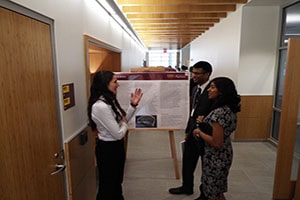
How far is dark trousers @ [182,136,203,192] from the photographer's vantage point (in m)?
2.49

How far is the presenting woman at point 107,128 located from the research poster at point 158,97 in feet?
2.18

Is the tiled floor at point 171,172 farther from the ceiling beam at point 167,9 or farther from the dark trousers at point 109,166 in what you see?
the ceiling beam at point 167,9

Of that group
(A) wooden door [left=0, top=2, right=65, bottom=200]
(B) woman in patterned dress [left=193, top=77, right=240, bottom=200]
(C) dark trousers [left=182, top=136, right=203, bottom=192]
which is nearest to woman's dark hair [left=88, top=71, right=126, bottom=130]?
(A) wooden door [left=0, top=2, right=65, bottom=200]

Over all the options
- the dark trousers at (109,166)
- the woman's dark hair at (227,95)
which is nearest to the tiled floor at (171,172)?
the dark trousers at (109,166)

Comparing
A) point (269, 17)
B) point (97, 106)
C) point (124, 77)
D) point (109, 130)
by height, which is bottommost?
point (109, 130)

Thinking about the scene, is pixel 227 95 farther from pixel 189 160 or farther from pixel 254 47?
pixel 254 47

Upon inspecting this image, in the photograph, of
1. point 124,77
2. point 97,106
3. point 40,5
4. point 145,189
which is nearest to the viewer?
point 40,5

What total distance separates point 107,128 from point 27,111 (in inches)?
26.0

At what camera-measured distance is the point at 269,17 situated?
4.29m

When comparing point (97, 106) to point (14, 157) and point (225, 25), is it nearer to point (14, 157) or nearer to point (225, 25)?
point (14, 157)

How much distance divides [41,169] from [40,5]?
3.41 feet

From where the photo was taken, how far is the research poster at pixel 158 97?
8.32 feet

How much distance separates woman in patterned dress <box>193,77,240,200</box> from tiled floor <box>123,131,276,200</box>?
83 cm

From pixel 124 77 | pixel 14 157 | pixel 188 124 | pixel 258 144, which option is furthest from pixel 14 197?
pixel 258 144
